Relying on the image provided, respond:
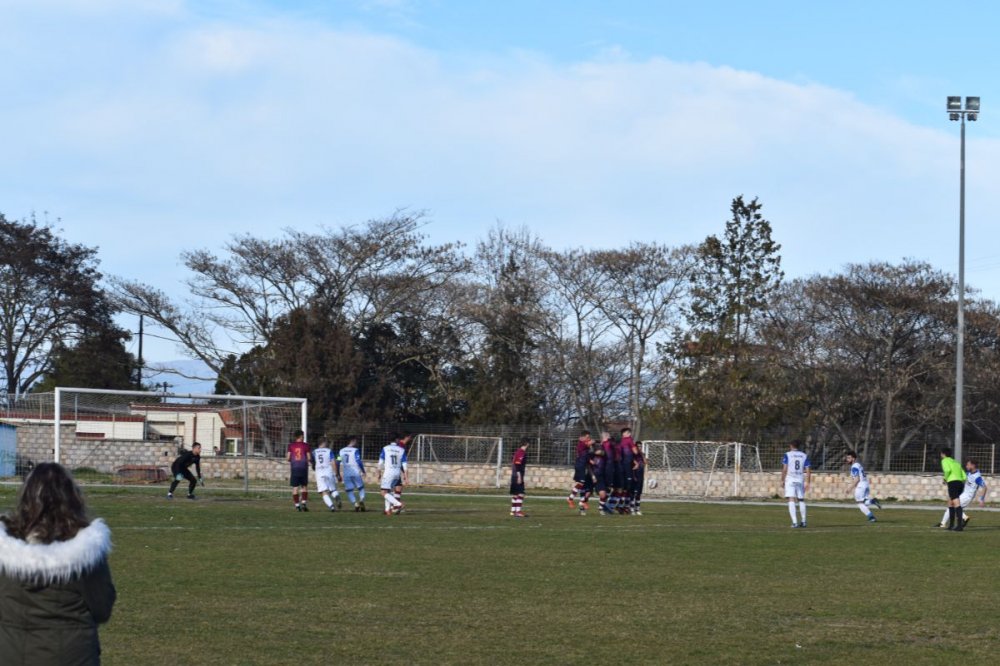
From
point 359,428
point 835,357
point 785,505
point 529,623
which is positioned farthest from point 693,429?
point 529,623

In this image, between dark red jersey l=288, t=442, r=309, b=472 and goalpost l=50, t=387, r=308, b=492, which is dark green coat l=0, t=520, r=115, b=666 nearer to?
dark red jersey l=288, t=442, r=309, b=472

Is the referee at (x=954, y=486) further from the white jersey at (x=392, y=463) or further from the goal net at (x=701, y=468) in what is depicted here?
the goal net at (x=701, y=468)

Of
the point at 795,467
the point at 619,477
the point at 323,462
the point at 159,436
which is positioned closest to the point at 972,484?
the point at 795,467

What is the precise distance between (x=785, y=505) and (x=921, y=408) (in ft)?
63.3

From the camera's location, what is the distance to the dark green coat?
5590 mm

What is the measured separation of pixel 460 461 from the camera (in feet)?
163

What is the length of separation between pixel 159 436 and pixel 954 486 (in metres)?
30.6

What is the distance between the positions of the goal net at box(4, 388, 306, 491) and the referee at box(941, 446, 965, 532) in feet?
65.4

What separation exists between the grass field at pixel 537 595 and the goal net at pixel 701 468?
865 inches

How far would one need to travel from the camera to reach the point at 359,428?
52.7 m

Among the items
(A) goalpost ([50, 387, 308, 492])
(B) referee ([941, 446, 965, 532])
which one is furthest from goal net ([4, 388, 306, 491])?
(B) referee ([941, 446, 965, 532])

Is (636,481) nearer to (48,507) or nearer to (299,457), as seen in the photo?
(299,457)

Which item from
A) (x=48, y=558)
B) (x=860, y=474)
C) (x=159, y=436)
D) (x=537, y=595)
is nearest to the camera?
(x=48, y=558)

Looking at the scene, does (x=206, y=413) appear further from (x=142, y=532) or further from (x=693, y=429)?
(x=142, y=532)
